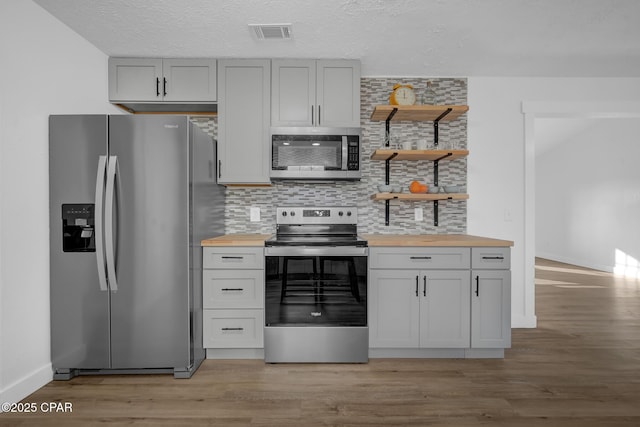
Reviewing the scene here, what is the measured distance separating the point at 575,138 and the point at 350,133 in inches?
282

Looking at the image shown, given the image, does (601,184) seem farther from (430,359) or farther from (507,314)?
(430,359)

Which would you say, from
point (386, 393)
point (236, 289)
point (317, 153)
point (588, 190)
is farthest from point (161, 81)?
point (588, 190)

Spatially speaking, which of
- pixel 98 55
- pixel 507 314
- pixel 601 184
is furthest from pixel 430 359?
pixel 601 184

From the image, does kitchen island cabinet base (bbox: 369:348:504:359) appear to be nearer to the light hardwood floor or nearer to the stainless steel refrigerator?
the light hardwood floor

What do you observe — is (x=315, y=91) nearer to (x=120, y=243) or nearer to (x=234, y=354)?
(x=120, y=243)

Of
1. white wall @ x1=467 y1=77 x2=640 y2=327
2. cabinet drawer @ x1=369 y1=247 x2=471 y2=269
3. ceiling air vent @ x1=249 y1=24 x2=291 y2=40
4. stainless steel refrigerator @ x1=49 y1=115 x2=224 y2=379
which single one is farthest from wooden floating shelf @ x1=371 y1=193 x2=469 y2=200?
stainless steel refrigerator @ x1=49 y1=115 x2=224 y2=379

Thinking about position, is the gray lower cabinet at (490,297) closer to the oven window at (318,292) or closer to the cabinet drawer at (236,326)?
the oven window at (318,292)

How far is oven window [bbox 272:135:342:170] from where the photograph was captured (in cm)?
291

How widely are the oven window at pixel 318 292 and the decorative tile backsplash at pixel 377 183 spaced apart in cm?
79

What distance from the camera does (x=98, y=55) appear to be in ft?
9.37

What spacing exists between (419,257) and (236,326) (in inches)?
58.6

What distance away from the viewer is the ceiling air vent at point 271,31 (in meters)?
2.49

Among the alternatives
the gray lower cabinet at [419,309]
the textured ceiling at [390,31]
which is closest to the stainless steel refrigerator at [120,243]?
the textured ceiling at [390,31]

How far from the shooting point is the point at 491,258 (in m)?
2.67
